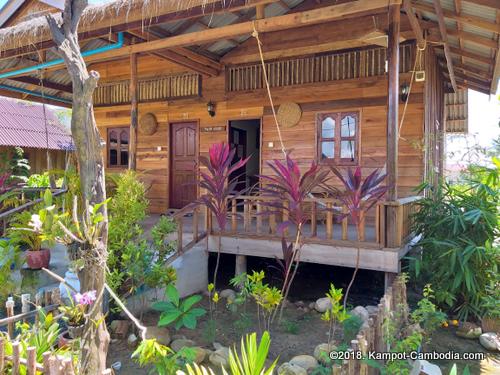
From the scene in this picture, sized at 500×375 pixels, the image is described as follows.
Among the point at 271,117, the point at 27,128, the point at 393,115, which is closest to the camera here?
the point at 393,115

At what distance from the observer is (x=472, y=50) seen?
21.4ft

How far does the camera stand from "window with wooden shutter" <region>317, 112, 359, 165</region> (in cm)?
674

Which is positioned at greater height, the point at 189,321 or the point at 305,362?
the point at 189,321

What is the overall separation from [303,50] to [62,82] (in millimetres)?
5482

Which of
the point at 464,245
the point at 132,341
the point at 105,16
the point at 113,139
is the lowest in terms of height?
the point at 132,341

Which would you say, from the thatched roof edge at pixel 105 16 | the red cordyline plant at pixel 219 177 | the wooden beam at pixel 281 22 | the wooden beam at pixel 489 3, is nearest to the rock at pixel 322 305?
the red cordyline plant at pixel 219 177

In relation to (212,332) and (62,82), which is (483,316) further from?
(62,82)

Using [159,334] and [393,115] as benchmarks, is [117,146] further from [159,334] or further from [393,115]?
[393,115]

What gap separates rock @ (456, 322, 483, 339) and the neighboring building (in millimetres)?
14737

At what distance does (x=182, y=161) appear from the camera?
838cm

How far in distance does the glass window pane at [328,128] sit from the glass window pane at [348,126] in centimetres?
16

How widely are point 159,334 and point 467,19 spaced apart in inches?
202

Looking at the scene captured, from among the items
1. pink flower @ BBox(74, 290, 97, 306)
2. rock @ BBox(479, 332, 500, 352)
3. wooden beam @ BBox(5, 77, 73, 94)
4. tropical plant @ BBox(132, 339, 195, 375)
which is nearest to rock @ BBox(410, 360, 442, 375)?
rock @ BBox(479, 332, 500, 352)

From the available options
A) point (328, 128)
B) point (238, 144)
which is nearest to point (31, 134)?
point (238, 144)
